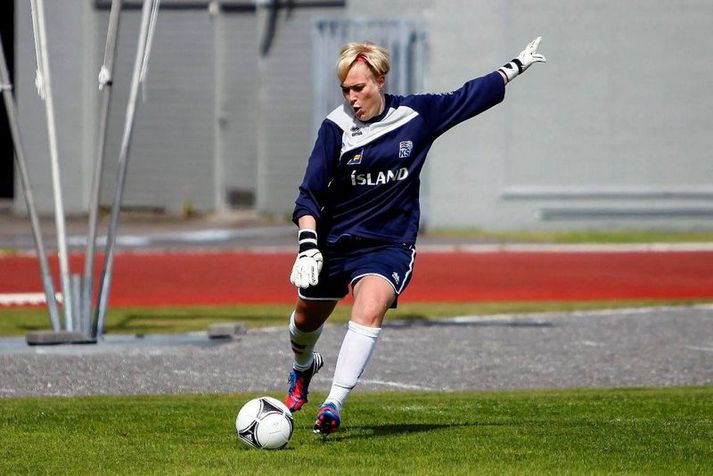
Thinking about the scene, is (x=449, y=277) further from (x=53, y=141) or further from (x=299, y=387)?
(x=299, y=387)

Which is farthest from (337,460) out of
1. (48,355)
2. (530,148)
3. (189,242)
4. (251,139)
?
(251,139)

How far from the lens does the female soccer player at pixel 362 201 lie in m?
8.43

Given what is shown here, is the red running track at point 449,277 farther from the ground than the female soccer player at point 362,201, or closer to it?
closer to it

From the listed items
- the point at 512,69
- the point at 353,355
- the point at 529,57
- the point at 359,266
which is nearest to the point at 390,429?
the point at 353,355

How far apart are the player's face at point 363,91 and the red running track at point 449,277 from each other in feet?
28.0

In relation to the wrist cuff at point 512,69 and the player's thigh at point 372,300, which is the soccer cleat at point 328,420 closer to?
the player's thigh at point 372,300

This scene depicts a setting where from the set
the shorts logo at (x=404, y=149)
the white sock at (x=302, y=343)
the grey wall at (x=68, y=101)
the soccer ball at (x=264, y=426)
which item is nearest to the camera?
the soccer ball at (x=264, y=426)

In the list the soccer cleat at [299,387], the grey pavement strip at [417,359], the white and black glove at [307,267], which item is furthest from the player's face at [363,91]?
the grey pavement strip at [417,359]

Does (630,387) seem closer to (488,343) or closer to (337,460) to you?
(488,343)

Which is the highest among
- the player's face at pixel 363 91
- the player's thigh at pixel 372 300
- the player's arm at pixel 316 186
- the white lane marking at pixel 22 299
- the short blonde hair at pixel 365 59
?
the short blonde hair at pixel 365 59

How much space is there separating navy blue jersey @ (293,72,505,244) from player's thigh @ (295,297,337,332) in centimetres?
42

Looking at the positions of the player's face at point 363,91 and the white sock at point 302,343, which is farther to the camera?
the white sock at point 302,343

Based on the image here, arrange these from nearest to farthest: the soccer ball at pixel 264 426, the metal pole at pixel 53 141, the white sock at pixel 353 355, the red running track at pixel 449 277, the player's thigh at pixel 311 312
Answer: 1. the soccer ball at pixel 264 426
2. the white sock at pixel 353 355
3. the player's thigh at pixel 311 312
4. the metal pole at pixel 53 141
5. the red running track at pixel 449 277

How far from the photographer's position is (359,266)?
A: 8.68 m
